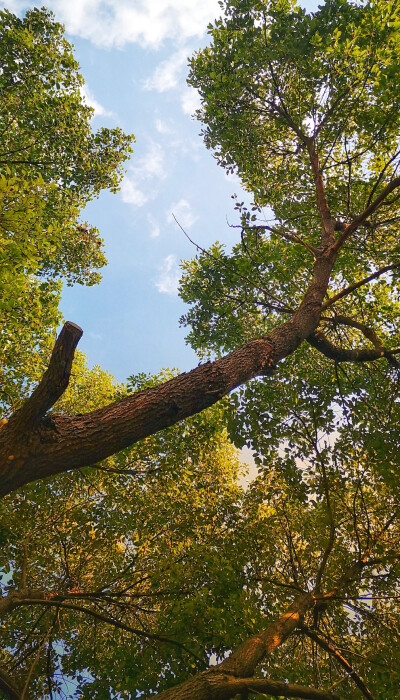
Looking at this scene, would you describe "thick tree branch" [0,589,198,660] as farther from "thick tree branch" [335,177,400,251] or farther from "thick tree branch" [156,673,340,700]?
"thick tree branch" [335,177,400,251]

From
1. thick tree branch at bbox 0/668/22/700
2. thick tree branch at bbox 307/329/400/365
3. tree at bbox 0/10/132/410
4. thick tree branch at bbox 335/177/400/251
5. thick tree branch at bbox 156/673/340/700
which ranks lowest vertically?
thick tree branch at bbox 156/673/340/700

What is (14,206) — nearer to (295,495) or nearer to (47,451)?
(47,451)

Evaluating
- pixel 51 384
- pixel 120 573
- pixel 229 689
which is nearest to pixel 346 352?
pixel 229 689

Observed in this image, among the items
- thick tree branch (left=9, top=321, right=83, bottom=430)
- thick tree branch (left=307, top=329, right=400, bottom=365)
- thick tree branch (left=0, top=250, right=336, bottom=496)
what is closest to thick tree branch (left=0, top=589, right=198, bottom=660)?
thick tree branch (left=0, top=250, right=336, bottom=496)

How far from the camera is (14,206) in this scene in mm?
4441

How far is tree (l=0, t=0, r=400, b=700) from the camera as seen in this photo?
3373 millimetres

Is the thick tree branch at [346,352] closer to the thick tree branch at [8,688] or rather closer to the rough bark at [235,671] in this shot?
the rough bark at [235,671]

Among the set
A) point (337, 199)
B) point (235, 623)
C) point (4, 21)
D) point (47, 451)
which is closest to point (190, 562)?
point (235, 623)

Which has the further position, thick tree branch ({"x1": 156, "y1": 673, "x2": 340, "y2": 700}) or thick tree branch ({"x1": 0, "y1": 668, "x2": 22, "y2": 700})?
thick tree branch ({"x1": 0, "y1": 668, "x2": 22, "y2": 700})

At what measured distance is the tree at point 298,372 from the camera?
3373mm

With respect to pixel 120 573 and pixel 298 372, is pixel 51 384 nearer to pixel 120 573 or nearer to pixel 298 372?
pixel 120 573

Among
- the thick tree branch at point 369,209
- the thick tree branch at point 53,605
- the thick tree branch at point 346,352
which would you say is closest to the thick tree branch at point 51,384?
the thick tree branch at point 53,605

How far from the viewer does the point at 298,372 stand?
27.5 feet

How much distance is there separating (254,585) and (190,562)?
1.19 metres
